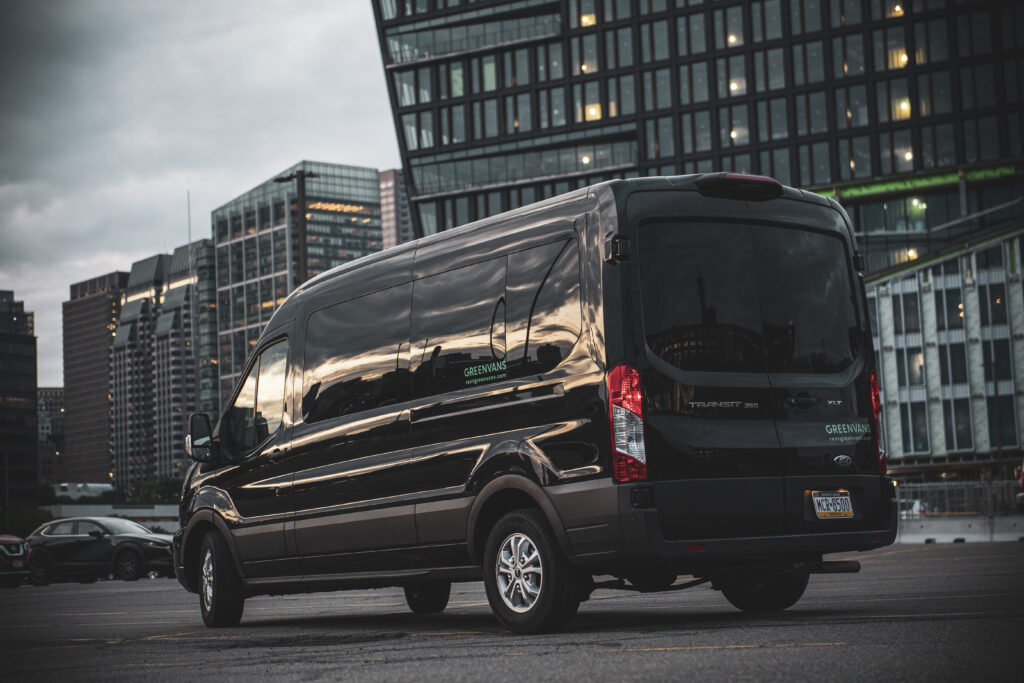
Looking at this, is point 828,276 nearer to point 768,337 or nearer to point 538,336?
point 768,337

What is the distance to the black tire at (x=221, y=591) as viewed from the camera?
10.4 m

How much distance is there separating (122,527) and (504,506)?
63.9ft

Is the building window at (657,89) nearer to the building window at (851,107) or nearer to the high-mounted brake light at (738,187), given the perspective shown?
the building window at (851,107)

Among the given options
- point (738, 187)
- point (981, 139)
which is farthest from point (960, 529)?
point (981, 139)

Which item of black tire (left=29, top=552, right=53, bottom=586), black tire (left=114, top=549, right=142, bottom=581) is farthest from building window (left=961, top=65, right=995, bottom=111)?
black tire (left=29, top=552, right=53, bottom=586)

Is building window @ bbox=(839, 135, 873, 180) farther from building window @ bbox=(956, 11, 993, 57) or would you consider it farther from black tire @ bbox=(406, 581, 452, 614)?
black tire @ bbox=(406, 581, 452, 614)

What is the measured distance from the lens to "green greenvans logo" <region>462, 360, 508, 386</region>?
7.89 metres

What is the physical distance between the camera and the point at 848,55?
7262 centimetres

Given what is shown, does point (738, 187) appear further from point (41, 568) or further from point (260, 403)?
point (41, 568)

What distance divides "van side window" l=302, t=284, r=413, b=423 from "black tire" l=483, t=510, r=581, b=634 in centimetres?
147

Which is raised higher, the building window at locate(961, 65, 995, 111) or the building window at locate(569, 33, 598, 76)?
the building window at locate(569, 33, 598, 76)

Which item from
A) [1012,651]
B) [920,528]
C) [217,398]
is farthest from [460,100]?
[217,398]

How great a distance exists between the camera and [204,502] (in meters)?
10.9

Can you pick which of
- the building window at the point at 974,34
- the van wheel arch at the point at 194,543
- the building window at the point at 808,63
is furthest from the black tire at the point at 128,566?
the building window at the point at 974,34
